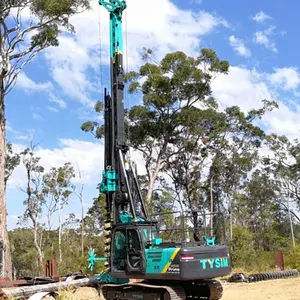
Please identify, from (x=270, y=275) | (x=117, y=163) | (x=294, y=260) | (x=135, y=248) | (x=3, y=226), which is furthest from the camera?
(x=294, y=260)

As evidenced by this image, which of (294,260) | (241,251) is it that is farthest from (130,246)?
(241,251)

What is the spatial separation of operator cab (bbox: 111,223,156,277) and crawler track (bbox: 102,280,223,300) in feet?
1.64

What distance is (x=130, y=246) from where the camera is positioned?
988 cm

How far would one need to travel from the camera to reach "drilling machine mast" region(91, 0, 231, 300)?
366 inches

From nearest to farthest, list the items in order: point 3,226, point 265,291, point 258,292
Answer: point 258,292 < point 265,291 < point 3,226

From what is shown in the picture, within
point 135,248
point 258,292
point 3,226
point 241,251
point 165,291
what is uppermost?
point 3,226

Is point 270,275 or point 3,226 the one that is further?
point 270,275

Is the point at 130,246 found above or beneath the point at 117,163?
beneath

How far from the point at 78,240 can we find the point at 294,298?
107ft

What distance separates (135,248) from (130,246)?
0.14 meters

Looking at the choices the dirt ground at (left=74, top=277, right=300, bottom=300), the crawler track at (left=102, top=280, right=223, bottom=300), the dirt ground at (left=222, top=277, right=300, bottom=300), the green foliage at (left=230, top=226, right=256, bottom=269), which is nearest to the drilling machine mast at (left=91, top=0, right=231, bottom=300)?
the crawler track at (left=102, top=280, right=223, bottom=300)

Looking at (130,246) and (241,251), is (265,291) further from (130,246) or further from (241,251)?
(241,251)

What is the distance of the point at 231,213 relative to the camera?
41.0 meters

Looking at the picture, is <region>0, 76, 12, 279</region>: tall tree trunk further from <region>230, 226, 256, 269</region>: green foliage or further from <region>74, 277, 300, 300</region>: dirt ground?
<region>230, 226, 256, 269</region>: green foliage
